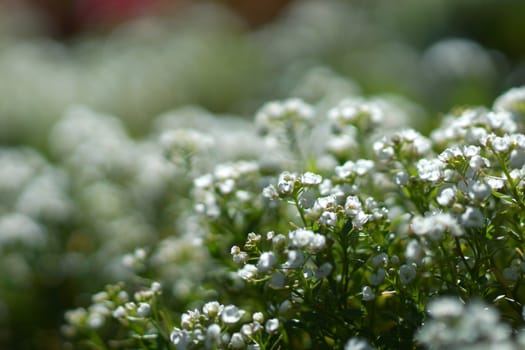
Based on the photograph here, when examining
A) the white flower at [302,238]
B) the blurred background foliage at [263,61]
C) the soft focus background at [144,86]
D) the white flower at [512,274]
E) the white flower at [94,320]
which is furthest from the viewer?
the blurred background foliage at [263,61]

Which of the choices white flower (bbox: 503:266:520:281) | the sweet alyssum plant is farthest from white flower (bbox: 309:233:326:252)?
white flower (bbox: 503:266:520:281)

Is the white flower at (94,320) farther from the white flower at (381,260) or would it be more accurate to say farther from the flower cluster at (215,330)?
the white flower at (381,260)

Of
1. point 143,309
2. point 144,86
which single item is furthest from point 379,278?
point 144,86

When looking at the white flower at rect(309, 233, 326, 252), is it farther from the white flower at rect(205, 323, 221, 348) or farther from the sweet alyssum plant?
the white flower at rect(205, 323, 221, 348)

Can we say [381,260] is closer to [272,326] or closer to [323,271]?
[323,271]

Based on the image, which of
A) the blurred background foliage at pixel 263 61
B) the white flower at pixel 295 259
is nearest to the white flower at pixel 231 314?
the white flower at pixel 295 259

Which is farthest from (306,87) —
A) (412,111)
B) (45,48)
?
(45,48)

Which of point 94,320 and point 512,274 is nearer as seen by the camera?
point 512,274

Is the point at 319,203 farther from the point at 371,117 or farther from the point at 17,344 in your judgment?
the point at 17,344
